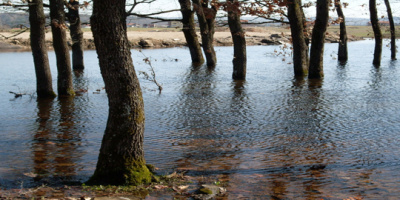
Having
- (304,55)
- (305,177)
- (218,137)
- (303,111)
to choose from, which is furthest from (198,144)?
(304,55)

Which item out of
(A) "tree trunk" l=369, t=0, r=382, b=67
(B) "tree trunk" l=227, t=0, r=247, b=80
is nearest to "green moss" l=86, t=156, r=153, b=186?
(B) "tree trunk" l=227, t=0, r=247, b=80

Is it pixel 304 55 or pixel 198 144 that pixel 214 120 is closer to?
pixel 198 144

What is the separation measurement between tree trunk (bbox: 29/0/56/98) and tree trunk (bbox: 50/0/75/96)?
40 centimetres

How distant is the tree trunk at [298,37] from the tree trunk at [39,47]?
10.5m

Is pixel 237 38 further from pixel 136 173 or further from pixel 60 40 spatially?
pixel 136 173

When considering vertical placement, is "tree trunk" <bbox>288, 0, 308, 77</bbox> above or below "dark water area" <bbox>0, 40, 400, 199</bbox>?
A: above

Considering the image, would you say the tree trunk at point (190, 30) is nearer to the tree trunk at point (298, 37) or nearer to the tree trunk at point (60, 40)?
the tree trunk at point (298, 37)

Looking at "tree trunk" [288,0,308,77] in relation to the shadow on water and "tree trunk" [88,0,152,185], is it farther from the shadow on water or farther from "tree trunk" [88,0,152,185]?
"tree trunk" [88,0,152,185]

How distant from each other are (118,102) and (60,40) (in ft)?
31.2

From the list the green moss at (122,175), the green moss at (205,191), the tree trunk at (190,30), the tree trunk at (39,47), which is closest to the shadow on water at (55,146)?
the green moss at (122,175)

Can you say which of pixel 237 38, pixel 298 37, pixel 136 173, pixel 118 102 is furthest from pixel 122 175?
pixel 298 37

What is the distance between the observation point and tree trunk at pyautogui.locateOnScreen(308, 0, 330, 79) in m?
18.9

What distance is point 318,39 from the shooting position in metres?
19.4

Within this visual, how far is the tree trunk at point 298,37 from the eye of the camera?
66.0 feet
